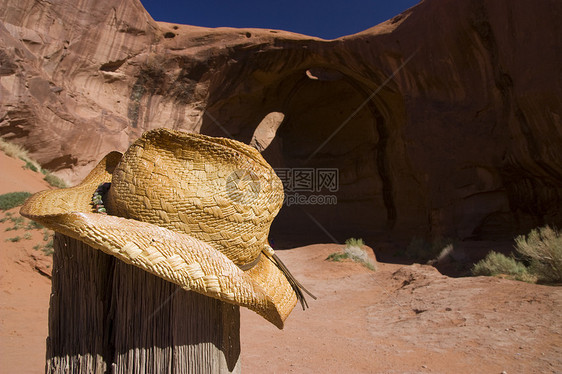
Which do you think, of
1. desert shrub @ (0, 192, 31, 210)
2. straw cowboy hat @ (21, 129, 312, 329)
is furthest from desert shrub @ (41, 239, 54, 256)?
straw cowboy hat @ (21, 129, 312, 329)

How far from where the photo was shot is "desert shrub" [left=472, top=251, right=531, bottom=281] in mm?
5888

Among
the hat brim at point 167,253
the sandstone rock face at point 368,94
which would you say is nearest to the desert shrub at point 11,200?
the sandstone rock face at point 368,94

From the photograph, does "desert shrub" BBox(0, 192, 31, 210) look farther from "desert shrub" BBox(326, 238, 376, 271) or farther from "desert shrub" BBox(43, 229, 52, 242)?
"desert shrub" BBox(326, 238, 376, 271)

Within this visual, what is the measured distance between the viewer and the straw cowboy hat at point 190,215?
879 mm

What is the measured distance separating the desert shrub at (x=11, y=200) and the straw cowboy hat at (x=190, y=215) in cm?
584

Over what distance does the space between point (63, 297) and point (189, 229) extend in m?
0.55

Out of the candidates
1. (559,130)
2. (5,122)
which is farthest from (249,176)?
(5,122)

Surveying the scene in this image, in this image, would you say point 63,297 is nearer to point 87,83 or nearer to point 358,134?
point 87,83

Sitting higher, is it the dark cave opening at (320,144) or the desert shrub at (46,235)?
the dark cave opening at (320,144)

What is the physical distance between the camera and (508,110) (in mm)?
9227

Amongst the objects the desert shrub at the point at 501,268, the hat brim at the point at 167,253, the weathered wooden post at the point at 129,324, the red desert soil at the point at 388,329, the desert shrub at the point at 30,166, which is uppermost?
the desert shrub at the point at 30,166

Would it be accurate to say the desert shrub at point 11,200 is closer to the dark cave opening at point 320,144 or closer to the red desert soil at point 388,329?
the red desert soil at point 388,329

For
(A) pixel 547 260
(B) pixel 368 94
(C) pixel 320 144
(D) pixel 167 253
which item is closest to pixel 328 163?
(C) pixel 320 144

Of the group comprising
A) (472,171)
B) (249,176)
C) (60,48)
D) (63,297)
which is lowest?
(63,297)
